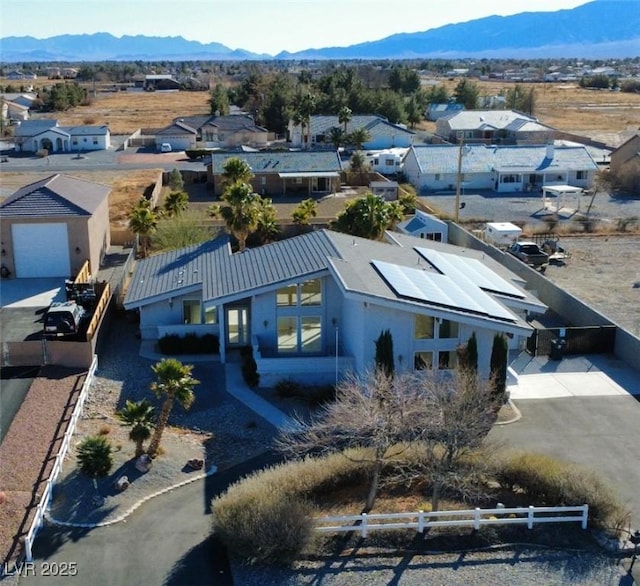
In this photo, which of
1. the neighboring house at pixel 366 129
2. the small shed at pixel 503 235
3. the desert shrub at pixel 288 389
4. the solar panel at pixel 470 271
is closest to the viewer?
the desert shrub at pixel 288 389

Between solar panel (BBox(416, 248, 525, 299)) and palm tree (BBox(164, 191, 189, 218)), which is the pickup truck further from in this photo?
palm tree (BBox(164, 191, 189, 218))

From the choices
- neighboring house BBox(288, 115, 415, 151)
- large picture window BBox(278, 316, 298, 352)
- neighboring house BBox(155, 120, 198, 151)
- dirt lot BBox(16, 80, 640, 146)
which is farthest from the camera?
→ dirt lot BBox(16, 80, 640, 146)

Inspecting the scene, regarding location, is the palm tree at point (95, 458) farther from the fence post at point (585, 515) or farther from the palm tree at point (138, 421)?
the fence post at point (585, 515)

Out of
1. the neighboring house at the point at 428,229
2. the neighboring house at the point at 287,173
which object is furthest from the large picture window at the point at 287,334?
the neighboring house at the point at 287,173

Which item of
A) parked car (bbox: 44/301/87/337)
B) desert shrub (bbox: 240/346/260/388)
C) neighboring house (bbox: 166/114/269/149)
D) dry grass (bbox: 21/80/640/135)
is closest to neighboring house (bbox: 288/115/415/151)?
neighboring house (bbox: 166/114/269/149)

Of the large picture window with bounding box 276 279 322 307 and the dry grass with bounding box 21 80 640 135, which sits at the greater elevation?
the dry grass with bounding box 21 80 640 135

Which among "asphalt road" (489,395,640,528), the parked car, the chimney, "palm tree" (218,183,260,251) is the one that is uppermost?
the chimney

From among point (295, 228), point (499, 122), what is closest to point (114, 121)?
point (499, 122)
